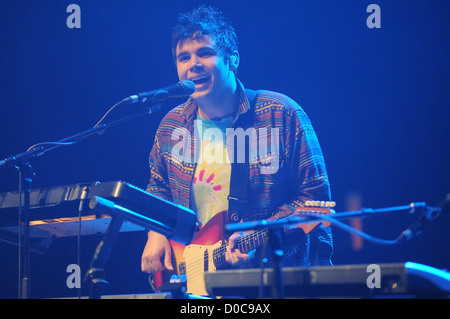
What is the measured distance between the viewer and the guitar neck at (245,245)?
271cm

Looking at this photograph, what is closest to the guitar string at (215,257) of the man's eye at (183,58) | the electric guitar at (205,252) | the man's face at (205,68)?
the electric guitar at (205,252)

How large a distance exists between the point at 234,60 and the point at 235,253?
1365 mm

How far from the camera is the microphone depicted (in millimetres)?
2641

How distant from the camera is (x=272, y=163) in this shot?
3.08m

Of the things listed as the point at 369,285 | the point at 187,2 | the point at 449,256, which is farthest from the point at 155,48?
the point at 369,285

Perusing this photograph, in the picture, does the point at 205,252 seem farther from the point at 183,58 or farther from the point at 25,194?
the point at 183,58

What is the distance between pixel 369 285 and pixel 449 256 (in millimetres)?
1995

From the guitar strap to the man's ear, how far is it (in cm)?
26

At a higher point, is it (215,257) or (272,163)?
(272,163)

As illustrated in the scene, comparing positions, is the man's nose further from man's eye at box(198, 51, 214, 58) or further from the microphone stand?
the microphone stand

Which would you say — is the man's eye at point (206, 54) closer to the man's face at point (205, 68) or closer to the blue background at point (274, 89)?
the man's face at point (205, 68)

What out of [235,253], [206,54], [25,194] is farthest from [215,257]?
[206,54]

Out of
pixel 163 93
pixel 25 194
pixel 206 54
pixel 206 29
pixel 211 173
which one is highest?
pixel 206 29

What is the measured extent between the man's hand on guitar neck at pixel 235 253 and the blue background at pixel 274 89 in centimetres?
92
